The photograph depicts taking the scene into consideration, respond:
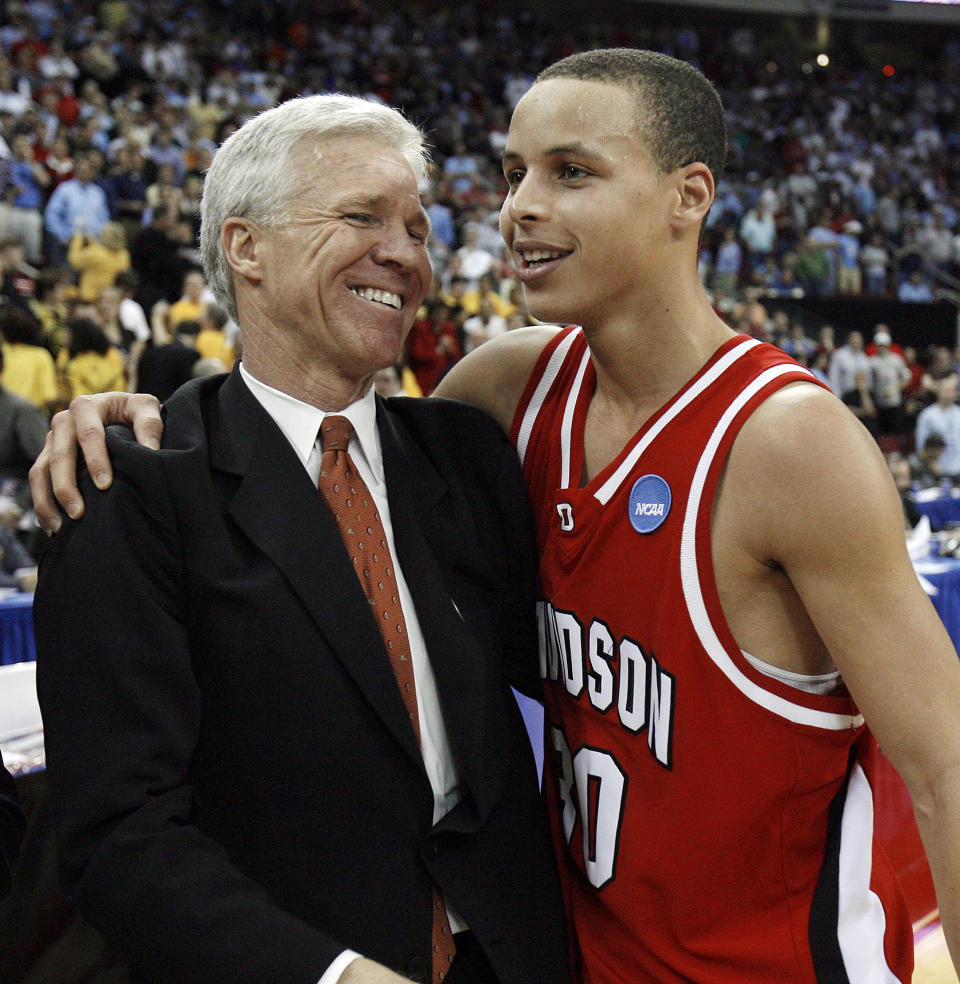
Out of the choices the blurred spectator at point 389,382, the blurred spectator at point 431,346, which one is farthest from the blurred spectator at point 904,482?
the blurred spectator at point 431,346

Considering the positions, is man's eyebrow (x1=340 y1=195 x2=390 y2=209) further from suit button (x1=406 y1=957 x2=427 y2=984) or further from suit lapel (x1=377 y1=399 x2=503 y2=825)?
suit button (x1=406 y1=957 x2=427 y2=984)

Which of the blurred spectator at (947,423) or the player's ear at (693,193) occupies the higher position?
the player's ear at (693,193)

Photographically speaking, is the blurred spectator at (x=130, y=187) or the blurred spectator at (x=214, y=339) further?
the blurred spectator at (x=130, y=187)

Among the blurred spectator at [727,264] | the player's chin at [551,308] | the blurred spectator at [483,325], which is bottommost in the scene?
the blurred spectator at [727,264]

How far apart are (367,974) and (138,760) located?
1.09ft

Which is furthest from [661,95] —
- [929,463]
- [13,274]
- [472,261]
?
[472,261]

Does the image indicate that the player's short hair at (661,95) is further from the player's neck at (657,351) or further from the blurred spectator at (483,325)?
the blurred spectator at (483,325)

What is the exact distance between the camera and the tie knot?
4.91 feet

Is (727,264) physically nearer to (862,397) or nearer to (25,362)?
(862,397)

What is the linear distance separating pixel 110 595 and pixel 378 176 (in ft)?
2.20

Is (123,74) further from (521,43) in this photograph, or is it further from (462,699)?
(462,699)

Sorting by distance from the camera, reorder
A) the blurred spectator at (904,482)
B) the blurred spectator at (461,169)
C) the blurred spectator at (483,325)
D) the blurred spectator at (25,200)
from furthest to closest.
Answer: the blurred spectator at (461,169) → the blurred spectator at (483,325) → the blurred spectator at (25,200) → the blurred spectator at (904,482)

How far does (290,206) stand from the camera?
1503 mm

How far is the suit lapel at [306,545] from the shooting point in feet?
4.36
